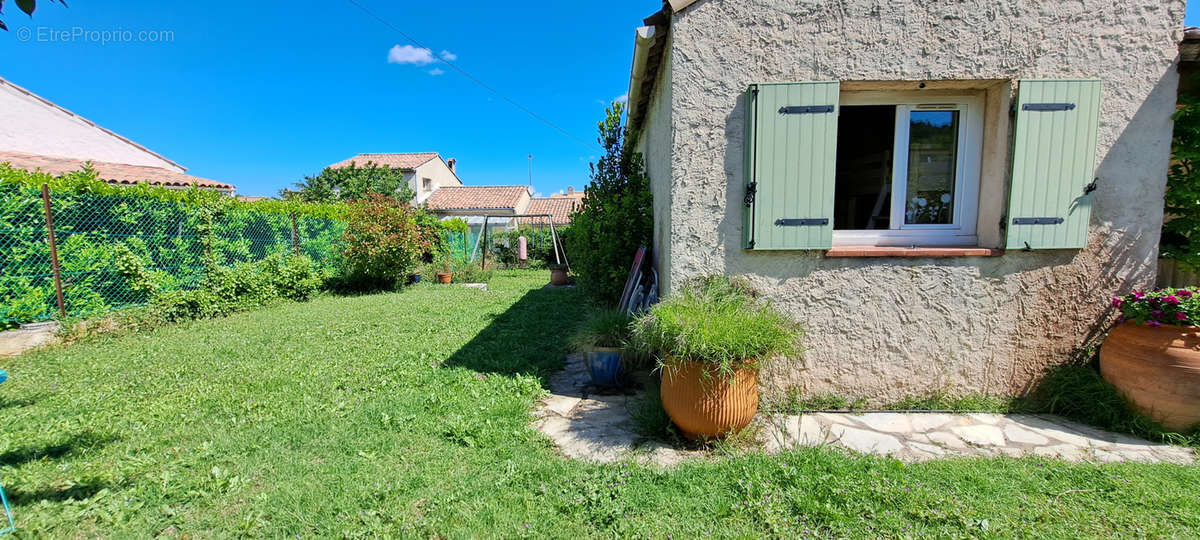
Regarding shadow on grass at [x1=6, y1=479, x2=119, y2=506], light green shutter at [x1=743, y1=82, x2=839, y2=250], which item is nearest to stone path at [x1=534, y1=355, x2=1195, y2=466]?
light green shutter at [x1=743, y1=82, x2=839, y2=250]

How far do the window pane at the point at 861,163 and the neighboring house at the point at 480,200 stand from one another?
76.0 feet

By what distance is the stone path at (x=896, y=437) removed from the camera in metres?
2.78

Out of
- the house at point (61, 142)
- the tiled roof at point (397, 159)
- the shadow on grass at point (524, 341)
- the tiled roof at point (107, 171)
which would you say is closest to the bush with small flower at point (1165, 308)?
the shadow on grass at point (524, 341)

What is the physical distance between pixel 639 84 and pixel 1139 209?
160 inches

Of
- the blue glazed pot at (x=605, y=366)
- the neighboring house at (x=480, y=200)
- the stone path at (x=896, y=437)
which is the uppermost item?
the neighboring house at (x=480, y=200)

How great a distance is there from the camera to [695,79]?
3271 millimetres

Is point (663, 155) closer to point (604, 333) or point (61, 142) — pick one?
point (604, 333)

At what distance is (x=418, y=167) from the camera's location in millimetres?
30469

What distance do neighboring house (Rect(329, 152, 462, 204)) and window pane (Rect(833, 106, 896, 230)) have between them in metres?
27.4

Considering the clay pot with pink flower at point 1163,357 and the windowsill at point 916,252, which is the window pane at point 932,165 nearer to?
the windowsill at point 916,252

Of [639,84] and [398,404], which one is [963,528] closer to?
[398,404]

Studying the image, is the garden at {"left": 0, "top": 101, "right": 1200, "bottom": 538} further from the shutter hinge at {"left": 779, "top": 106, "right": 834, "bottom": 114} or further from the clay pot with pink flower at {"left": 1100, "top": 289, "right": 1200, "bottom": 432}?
the shutter hinge at {"left": 779, "top": 106, "right": 834, "bottom": 114}

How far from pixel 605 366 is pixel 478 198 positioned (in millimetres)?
28221

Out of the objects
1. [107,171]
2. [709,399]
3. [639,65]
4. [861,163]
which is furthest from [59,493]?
[107,171]
